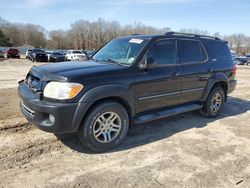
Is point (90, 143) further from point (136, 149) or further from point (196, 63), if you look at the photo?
point (196, 63)

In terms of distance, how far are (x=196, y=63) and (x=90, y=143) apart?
292 centimetres

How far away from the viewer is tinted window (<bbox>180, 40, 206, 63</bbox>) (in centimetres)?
504

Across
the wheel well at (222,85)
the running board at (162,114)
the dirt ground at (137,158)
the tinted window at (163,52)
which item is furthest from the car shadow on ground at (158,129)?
the tinted window at (163,52)

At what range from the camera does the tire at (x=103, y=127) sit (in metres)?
3.71

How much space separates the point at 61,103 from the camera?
11.2 feet

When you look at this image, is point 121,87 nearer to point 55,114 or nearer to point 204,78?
point 55,114

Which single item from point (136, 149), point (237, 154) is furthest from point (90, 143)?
point (237, 154)

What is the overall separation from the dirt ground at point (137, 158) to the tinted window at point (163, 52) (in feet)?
4.58

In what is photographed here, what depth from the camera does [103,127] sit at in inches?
154

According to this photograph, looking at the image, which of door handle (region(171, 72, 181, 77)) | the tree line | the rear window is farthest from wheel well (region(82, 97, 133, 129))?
the tree line

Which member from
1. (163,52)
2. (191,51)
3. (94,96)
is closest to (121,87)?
(94,96)

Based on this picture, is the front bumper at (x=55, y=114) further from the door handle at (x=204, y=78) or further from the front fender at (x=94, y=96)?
the door handle at (x=204, y=78)

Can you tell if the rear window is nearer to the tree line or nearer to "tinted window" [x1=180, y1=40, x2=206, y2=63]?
"tinted window" [x1=180, y1=40, x2=206, y2=63]

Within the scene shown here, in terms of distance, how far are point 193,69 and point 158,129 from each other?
1455mm
